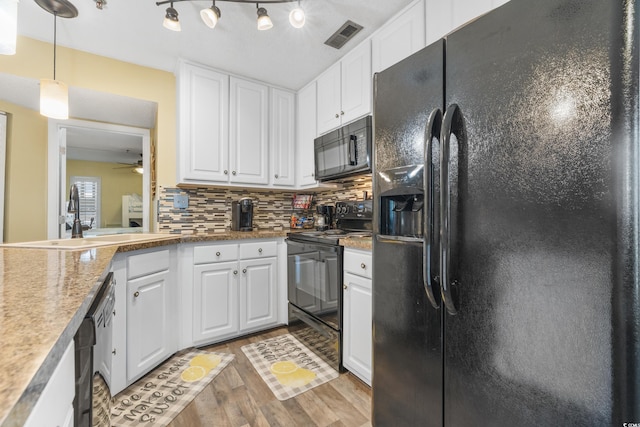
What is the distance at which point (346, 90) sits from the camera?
7.12 ft

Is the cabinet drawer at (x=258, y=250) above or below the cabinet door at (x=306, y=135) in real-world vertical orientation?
below

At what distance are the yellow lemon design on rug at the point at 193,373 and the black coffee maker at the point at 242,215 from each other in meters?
1.15

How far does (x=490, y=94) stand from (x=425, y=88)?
0.83ft

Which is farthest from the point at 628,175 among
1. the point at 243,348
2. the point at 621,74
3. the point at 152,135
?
the point at 152,135

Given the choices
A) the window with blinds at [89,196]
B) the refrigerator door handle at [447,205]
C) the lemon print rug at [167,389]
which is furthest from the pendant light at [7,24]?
the window with blinds at [89,196]

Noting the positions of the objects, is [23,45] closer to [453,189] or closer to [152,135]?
[152,135]

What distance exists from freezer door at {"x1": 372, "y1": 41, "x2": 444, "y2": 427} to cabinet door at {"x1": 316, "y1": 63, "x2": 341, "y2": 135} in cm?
110

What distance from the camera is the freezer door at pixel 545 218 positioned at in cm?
58

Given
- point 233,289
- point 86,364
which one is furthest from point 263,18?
point 233,289

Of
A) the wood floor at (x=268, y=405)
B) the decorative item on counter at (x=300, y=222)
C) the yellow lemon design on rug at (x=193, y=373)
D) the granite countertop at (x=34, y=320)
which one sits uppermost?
the decorative item on counter at (x=300, y=222)

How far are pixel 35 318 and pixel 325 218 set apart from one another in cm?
218

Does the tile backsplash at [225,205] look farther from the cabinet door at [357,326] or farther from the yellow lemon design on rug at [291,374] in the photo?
the yellow lemon design on rug at [291,374]

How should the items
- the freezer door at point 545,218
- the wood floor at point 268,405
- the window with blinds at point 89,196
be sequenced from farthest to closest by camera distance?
the window with blinds at point 89,196, the wood floor at point 268,405, the freezer door at point 545,218

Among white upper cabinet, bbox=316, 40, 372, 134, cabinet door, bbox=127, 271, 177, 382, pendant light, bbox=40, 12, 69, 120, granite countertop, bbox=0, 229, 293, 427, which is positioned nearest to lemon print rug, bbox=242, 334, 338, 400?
cabinet door, bbox=127, 271, 177, 382
